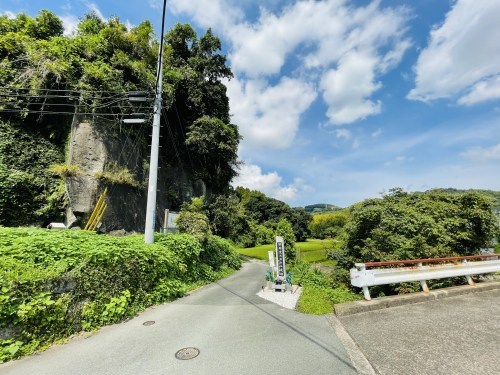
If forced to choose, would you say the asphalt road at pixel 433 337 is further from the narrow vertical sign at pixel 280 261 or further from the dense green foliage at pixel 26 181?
the dense green foliage at pixel 26 181

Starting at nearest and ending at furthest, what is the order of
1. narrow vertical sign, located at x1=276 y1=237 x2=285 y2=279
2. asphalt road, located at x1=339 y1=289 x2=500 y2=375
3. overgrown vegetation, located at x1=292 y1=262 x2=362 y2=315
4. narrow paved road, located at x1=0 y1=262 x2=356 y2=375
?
1. asphalt road, located at x1=339 y1=289 x2=500 y2=375
2. narrow paved road, located at x1=0 y1=262 x2=356 y2=375
3. overgrown vegetation, located at x1=292 y1=262 x2=362 y2=315
4. narrow vertical sign, located at x1=276 y1=237 x2=285 y2=279

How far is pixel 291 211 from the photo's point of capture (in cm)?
6681

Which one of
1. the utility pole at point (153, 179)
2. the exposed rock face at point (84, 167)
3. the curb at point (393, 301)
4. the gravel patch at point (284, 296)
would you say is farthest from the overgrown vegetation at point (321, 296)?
the exposed rock face at point (84, 167)

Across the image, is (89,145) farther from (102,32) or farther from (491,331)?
(491,331)

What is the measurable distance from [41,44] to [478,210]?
918 inches

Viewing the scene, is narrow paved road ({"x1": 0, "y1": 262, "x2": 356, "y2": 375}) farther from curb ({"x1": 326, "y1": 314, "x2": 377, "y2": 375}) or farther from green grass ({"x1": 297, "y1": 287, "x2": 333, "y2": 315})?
green grass ({"x1": 297, "y1": 287, "x2": 333, "y2": 315})

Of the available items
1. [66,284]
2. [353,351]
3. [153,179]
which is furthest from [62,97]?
[353,351]

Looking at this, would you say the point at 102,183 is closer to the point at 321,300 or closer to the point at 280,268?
the point at 280,268

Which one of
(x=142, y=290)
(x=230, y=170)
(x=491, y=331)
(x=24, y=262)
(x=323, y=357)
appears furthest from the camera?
(x=230, y=170)

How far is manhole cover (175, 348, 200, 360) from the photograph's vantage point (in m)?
4.15

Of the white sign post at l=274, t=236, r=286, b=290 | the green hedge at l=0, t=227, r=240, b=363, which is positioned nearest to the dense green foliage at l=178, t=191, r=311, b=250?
the white sign post at l=274, t=236, r=286, b=290

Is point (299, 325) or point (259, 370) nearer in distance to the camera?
point (259, 370)

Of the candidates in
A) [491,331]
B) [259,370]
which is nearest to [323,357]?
[259,370]

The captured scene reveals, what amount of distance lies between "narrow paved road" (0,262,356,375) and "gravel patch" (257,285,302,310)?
99cm
